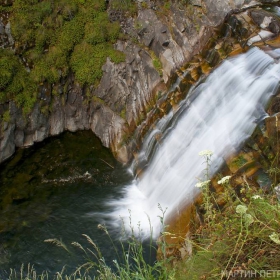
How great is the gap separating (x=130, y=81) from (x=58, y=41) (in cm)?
273

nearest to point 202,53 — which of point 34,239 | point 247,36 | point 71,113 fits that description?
point 247,36

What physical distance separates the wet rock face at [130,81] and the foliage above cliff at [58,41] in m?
0.32

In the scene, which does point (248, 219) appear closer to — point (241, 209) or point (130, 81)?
point (241, 209)

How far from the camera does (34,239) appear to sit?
8578 millimetres

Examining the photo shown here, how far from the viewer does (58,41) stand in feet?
38.9

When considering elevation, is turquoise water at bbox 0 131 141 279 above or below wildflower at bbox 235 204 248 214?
below

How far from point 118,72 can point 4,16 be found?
3874 mm

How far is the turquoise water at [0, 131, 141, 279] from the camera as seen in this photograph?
815 centimetres

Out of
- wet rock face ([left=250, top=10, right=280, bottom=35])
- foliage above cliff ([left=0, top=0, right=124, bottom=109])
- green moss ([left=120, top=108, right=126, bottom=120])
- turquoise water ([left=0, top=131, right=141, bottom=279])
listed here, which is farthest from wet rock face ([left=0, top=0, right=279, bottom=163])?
wet rock face ([left=250, top=10, right=280, bottom=35])

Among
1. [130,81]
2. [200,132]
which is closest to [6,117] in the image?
[130,81]

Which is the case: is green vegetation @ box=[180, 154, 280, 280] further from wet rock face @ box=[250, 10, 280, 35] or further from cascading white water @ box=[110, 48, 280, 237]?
wet rock face @ box=[250, 10, 280, 35]

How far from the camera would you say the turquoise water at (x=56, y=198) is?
815cm

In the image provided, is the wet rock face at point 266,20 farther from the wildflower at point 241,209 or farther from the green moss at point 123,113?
the wildflower at point 241,209

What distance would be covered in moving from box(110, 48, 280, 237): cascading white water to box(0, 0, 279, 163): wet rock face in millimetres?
1292
